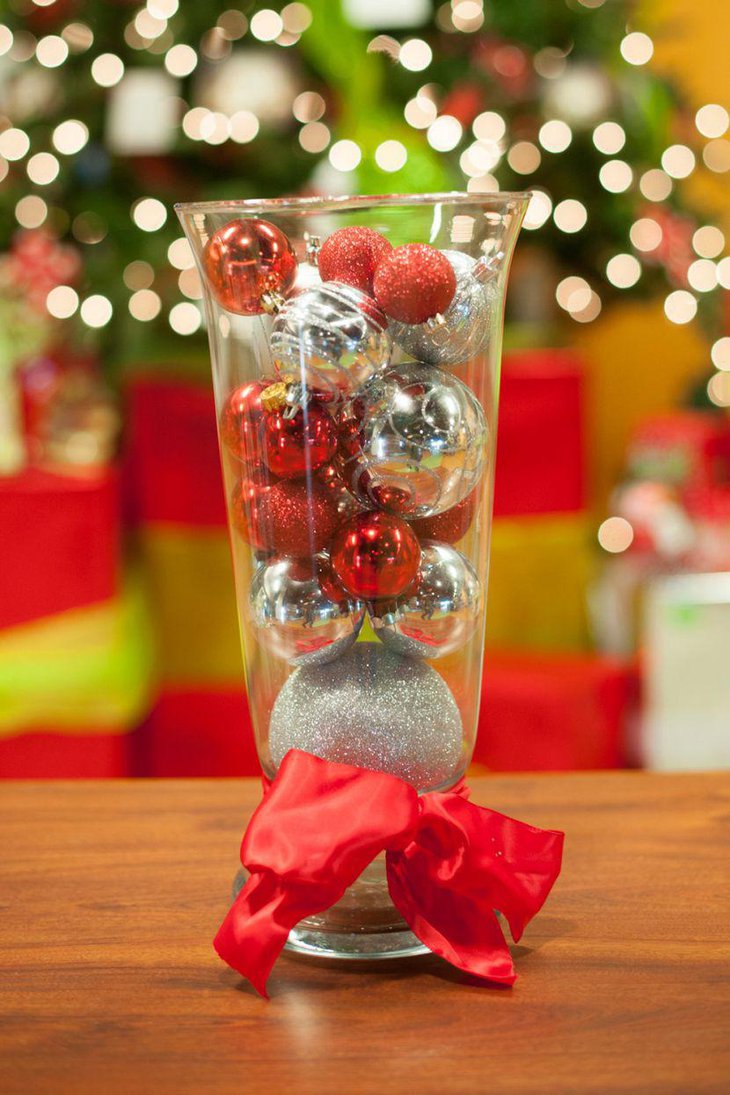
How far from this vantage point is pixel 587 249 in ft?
7.84

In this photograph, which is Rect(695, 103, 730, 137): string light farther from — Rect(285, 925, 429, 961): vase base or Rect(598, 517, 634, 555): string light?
Rect(285, 925, 429, 961): vase base

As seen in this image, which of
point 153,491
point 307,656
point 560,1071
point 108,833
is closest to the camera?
point 560,1071

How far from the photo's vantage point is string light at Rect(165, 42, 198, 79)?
Result: 2168mm

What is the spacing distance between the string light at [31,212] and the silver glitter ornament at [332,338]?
6.02ft

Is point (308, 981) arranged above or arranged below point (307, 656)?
below

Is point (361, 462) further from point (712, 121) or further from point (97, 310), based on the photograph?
point (712, 121)

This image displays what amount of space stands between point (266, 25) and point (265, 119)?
0.16 m

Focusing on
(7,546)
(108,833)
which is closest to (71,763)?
(7,546)

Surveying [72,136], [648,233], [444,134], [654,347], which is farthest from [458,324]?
[654,347]

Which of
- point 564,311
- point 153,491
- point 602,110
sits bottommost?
point 153,491

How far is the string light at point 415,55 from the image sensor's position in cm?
219

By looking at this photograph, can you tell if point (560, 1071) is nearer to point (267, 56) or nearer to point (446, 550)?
point (446, 550)

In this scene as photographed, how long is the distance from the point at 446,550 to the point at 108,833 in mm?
282

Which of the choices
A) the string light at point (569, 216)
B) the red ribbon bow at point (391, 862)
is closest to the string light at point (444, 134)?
the string light at point (569, 216)
